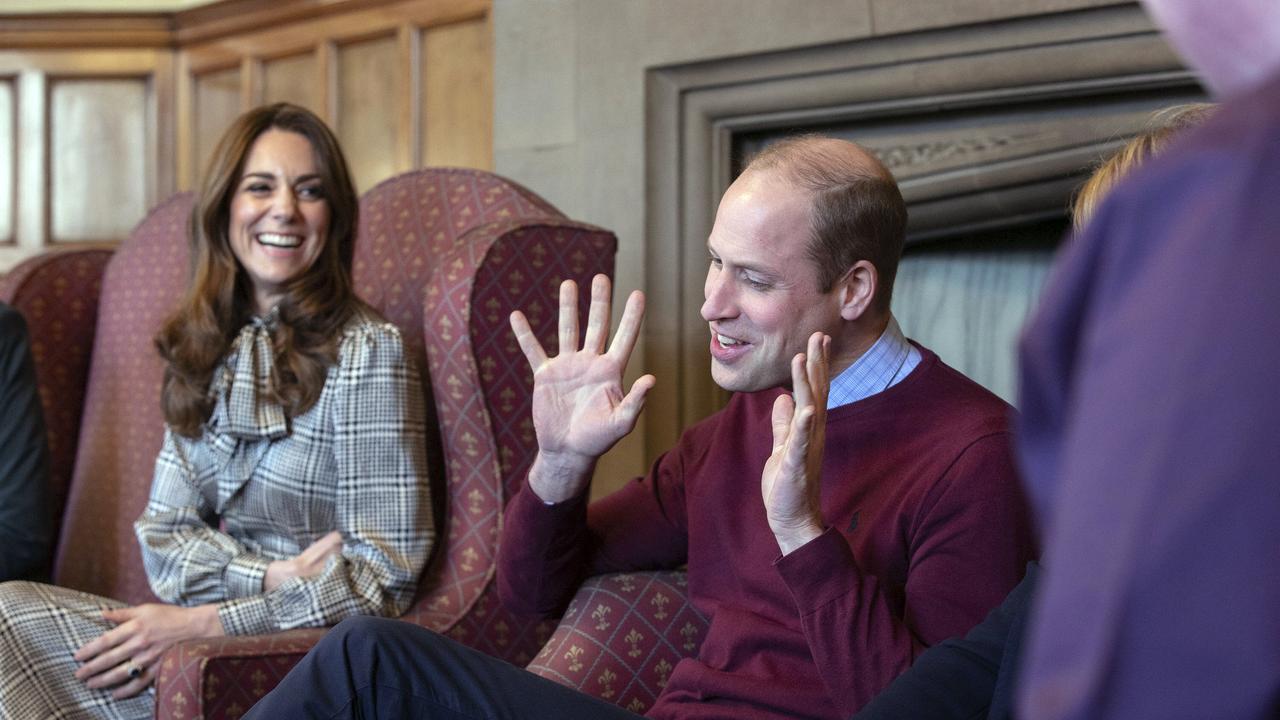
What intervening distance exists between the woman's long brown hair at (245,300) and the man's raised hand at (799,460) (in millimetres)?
980

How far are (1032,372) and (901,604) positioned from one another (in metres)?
0.94

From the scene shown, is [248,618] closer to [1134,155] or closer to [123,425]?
[123,425]

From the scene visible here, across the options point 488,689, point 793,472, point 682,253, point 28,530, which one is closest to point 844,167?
point 793,472

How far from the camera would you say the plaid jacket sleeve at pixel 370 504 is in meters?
1.97

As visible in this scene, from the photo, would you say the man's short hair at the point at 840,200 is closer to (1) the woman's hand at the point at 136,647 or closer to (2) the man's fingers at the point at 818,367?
(2) the man's fingers at the point at 818,367

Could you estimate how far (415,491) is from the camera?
2051 millimetres

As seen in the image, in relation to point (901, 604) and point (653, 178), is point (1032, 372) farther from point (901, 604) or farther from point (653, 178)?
point (653, 178)

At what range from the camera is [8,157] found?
173 inches

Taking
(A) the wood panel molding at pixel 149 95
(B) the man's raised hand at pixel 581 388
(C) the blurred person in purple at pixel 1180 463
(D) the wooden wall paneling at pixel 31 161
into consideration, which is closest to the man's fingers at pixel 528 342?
(B) the man's raised hand at pixel 581 388

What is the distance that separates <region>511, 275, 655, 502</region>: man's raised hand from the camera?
1.61 m

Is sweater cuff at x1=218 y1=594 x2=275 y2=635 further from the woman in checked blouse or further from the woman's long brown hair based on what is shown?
the woman's long brown hair

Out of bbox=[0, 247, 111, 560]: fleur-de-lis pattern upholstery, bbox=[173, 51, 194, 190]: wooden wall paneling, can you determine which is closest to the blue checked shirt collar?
bbox=[0, 247, 111, 560]: fleur-de-lis pattern upholstery

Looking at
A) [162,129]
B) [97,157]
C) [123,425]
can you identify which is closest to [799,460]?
[123,425]

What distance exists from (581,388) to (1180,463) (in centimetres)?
119
